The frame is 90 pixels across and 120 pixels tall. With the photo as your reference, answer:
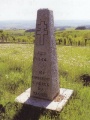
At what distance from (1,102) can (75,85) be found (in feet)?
8.99

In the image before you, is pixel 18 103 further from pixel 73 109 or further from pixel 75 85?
pixel 75 85

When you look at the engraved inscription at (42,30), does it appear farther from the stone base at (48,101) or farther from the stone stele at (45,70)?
the stone base at (48,101)

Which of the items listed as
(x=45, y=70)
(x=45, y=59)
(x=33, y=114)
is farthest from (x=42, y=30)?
(x=33, y=114)

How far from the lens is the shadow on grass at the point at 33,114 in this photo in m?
5.30

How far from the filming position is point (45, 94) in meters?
6.20

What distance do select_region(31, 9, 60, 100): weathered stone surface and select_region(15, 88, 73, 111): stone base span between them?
0.56 feet

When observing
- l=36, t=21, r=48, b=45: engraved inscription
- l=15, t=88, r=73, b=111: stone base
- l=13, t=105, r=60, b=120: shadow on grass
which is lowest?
l=13, t=105, r=60, b=120: shadow on grass

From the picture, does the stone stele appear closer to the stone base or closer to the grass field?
the stone base

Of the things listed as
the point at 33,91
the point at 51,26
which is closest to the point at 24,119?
the point at 33,91

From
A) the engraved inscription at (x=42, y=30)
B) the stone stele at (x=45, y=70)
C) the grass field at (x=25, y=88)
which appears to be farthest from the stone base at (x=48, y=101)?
the engraved inscription at (x=42, y=30)

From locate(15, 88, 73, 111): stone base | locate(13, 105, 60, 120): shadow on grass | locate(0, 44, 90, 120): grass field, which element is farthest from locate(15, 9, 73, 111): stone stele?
locate(0, 44, 90, 120): grass field

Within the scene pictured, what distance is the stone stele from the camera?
580 cm

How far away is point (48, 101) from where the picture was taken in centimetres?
612

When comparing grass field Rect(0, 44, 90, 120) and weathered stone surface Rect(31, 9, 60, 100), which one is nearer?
grass field Rect(0, 44, 90, 120)
